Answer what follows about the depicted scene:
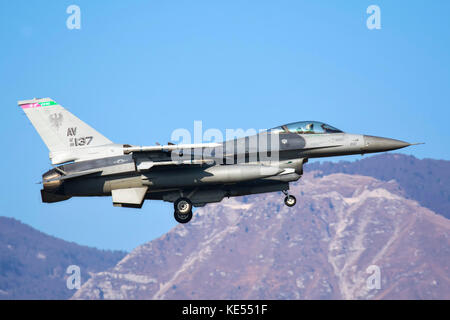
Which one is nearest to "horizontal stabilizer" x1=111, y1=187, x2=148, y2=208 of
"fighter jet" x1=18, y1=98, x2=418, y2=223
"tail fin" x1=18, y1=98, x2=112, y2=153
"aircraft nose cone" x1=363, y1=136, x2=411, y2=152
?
"fighter jet" x1=18, y1=98, x2=418, y2=223

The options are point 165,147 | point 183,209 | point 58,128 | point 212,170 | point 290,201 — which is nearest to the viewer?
point 165,147

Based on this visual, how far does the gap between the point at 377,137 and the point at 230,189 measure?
5.99m

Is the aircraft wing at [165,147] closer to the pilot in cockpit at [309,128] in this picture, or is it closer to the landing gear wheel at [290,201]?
the landing gear wheel at [290,201]

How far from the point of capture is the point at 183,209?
2781 centimetres

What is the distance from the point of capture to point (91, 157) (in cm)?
2805

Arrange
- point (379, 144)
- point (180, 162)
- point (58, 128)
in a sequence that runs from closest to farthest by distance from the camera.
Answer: point (180, 162) → point (58, 128) → point (379, 144)

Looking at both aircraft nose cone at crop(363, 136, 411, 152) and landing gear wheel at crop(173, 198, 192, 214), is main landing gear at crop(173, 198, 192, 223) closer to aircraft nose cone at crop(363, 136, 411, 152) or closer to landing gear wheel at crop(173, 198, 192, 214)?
landing gear wheel at crop(173, 198, 192, 214)

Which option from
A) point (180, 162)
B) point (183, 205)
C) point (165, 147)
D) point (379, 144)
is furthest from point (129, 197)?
point (379, 144)

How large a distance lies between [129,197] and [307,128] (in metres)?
7.17

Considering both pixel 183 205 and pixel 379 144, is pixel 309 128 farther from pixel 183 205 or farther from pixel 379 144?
pixel 183 205

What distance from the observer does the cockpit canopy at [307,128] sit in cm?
2866

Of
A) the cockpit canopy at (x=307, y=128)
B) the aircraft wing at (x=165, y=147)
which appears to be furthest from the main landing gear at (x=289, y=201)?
the aircraft wing at (x=165, y=147)

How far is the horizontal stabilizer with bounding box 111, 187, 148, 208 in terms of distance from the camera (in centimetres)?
2723
